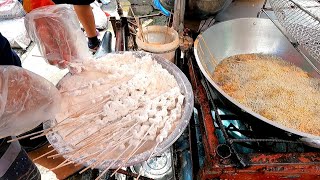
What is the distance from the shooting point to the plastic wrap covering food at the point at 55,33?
134 centimetres

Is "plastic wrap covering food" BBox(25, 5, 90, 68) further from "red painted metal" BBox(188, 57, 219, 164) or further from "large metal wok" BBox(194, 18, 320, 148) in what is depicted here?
"large metal wok" BBox(194, 18, 320, 148)

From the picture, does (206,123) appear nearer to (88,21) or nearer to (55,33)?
(55,33)

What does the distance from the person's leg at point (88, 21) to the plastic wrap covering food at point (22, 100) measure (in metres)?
2.18

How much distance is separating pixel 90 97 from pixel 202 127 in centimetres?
62

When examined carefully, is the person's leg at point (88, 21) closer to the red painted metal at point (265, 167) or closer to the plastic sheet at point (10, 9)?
the plastic sheet at point (10, 9)

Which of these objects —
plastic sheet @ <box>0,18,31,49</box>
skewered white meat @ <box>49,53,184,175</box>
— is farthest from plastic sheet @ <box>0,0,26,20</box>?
skewered white meat @ <box>49,53,184,175</box>

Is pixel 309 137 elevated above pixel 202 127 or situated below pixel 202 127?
above

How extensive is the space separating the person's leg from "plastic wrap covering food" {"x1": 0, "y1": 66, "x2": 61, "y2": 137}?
2181 mm

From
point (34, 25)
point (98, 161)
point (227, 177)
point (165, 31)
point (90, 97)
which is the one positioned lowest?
point (227, 177)

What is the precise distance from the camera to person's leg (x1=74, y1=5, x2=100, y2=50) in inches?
121

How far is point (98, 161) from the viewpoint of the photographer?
104 centimetres

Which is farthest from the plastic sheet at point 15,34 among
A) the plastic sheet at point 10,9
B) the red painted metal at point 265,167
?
the red painted metal at point 265,167

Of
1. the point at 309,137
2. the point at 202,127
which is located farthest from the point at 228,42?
the point at 309,137

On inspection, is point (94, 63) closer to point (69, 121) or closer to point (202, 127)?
point (69, 121)
